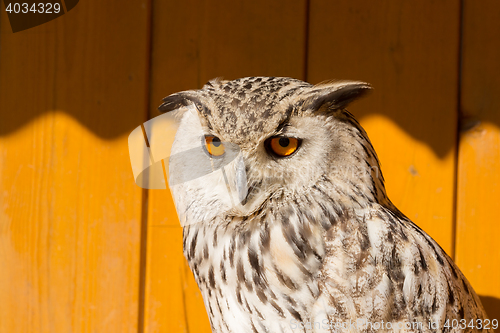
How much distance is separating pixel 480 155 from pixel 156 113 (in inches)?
36.7

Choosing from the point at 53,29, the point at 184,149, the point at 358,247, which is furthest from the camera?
the point at 53,29

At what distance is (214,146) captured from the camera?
704 mm

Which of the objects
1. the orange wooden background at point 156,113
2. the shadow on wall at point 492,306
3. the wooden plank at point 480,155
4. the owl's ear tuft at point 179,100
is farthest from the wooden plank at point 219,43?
the shadow on wall at point 492,306

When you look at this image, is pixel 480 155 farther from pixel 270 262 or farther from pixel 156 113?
pixel 156 113

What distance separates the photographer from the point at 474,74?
42.3 inches

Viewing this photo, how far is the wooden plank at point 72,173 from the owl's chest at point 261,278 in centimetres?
44

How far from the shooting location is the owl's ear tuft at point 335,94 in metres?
0.66

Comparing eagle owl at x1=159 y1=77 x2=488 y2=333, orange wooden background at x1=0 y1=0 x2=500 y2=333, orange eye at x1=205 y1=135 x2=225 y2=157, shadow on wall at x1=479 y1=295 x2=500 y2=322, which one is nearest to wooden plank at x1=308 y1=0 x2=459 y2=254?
orange wooden background at x1=0 y1=0 x2=500 y2=333

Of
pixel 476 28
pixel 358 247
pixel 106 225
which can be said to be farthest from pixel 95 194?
pixel 476 28

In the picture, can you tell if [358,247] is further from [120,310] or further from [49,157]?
[49,157]

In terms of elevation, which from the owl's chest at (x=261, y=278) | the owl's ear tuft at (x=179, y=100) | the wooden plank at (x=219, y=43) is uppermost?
the wooden plank at (x=219, y=43)

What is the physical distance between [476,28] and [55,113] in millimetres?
1220

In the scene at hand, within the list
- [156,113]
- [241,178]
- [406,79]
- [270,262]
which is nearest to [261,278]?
[270,262]

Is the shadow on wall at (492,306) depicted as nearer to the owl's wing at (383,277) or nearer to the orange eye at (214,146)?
the owl's wing at (383,277)
